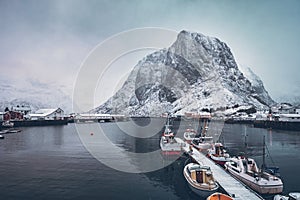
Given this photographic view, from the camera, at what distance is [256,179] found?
26344 mm

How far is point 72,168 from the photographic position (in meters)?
38.2

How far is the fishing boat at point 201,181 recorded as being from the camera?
2516 centimetres

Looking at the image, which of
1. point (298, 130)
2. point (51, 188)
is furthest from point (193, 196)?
point (298, 130)

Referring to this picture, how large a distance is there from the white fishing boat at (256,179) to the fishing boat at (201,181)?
4330 mm

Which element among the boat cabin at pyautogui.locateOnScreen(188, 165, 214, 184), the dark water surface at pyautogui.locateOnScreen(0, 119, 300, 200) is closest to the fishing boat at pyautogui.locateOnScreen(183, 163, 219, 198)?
the boat cabin at pyautogui.locateOnScreen(188, 165, 214, 184)

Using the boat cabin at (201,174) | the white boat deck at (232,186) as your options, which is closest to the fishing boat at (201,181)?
the boat cabin at (201,174)

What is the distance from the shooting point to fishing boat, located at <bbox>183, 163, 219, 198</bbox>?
82.5 ft

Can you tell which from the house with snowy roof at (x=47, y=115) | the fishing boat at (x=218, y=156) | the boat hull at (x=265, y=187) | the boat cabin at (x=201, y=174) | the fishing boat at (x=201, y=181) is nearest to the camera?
the fishing boat at (x=201, y=181)

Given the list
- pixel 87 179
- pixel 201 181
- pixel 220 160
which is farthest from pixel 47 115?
pixel 201 181

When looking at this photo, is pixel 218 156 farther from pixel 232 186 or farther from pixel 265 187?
pixel 265 187

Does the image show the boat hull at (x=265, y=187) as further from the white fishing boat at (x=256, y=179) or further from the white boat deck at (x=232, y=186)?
the white boat deck at (x=232, y=186)

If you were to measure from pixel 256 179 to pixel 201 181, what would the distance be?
245 inches

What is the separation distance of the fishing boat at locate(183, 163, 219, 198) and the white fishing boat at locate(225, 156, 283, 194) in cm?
433

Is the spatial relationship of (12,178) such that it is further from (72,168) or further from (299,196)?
(299,196)
